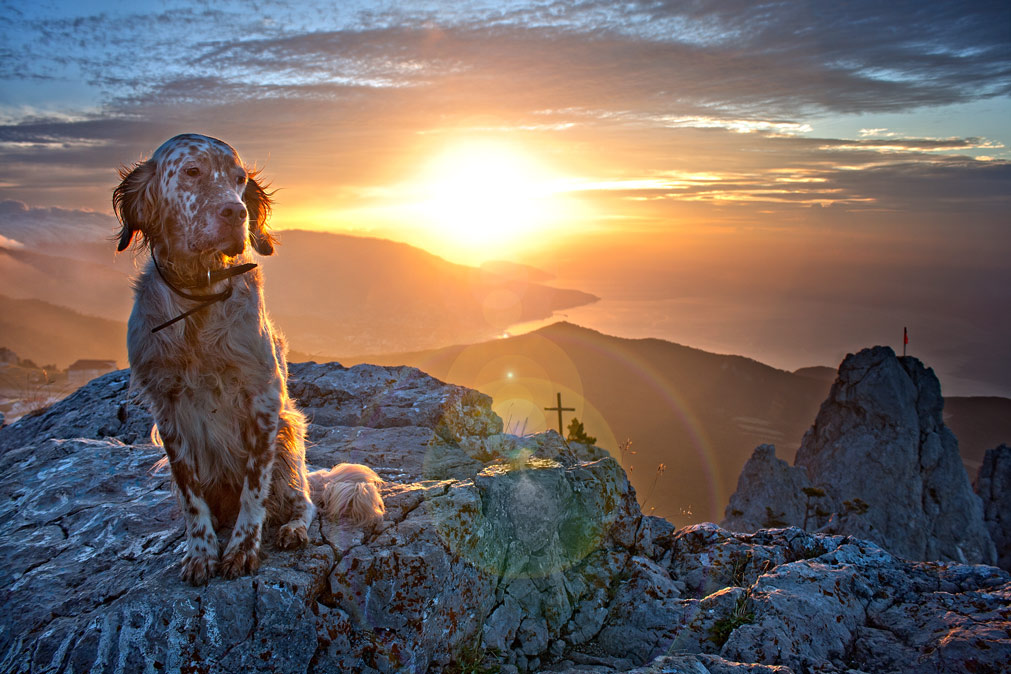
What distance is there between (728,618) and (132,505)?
5.83 m

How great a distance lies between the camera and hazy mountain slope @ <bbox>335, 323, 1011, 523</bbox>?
5356 cm

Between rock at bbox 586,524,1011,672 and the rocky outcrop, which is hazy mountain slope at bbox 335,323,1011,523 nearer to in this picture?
the rocky outcrop

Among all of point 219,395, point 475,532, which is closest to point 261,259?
point 219,395

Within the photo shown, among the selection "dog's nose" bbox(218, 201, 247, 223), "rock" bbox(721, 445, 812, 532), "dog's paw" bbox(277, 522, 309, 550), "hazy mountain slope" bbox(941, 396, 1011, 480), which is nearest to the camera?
"dog's nose" bbox(218, 201, 247, 223)

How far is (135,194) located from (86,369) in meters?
53.2

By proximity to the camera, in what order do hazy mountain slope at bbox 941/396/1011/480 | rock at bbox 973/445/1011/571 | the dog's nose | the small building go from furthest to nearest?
hazy mountain slope at bbox 941/396/1011/480 < the small building < rock at bbox 973/445/1011/571 < the dog's nose

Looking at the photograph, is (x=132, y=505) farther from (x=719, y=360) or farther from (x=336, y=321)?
(x=336, y=321)

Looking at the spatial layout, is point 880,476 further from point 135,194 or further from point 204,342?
point 135,194

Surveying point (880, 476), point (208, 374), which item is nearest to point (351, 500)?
point (208, 374)

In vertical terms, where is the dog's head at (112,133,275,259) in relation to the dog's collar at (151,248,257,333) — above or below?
above

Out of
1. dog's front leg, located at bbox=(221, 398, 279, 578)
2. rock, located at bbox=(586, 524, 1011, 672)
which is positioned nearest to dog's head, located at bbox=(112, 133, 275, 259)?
dog's front leg, located at bbox=(221, 398, 279, 578)

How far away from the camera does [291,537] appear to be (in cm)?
448

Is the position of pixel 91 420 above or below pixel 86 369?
above

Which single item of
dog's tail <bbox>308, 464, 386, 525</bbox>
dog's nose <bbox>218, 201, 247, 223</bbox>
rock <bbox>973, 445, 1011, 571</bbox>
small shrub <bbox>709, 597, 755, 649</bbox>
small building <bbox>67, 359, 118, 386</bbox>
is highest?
dog's nose <bbox>218, 201, 247, 223</bbox>
